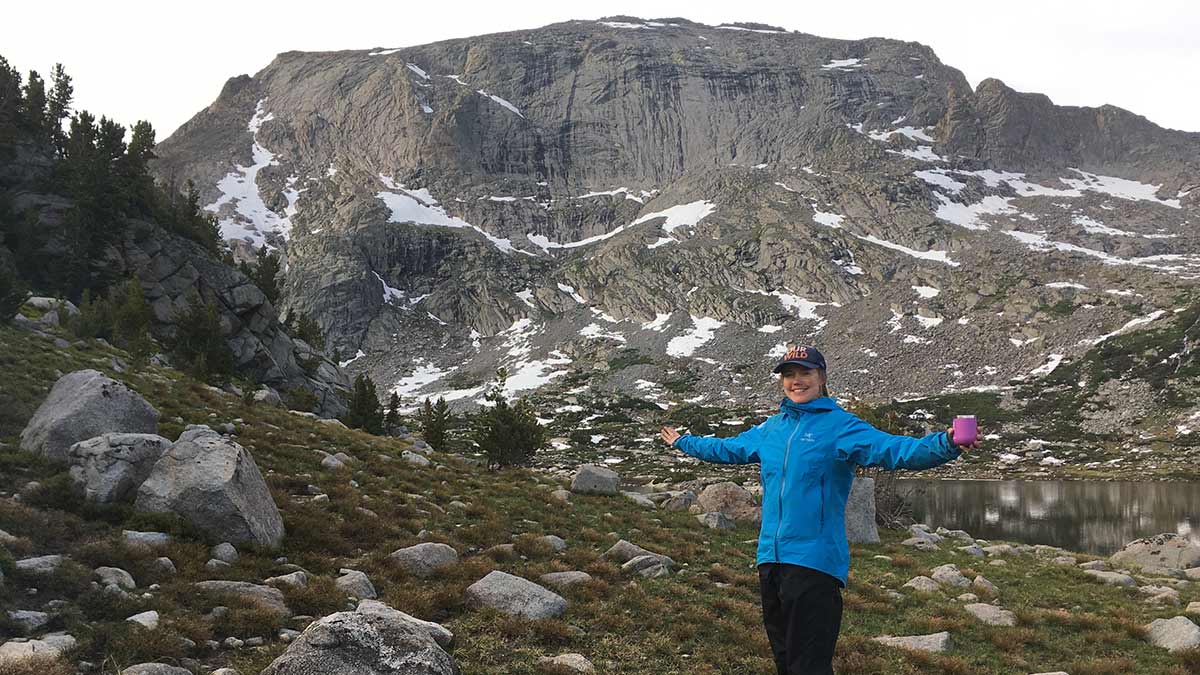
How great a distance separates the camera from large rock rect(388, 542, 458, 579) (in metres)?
12.6

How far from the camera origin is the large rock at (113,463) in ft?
39.3

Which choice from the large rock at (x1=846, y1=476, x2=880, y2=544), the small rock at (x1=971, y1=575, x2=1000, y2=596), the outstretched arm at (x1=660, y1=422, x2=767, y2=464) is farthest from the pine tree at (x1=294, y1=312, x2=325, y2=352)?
the outstretched arm at (x1=660, y1=422, x2=767, y2=464)

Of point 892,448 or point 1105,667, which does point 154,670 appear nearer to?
point 892,448

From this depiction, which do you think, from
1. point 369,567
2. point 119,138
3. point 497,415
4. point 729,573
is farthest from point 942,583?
point 119,138

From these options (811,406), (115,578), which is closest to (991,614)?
(811,406)

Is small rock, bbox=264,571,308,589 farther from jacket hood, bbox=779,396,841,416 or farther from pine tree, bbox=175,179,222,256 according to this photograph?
pine tree, bbox=175,179,222,256

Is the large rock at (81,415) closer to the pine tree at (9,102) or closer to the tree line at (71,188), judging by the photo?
the tree line at (71,188)

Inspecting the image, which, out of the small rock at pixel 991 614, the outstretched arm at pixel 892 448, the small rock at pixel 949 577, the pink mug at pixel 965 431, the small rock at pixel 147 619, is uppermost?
the pink mug at pixel 965 431

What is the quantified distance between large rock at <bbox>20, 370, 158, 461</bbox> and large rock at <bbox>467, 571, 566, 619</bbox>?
8.96 metres

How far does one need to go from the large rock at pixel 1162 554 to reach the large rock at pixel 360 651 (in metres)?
31.0

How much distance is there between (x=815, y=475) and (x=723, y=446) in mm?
1546

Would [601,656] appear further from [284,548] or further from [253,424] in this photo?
[253,424]

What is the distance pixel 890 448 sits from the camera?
665cm

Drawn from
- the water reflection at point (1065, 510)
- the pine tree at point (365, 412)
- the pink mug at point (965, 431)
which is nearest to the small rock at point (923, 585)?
the pink mug at point (965, 431)
